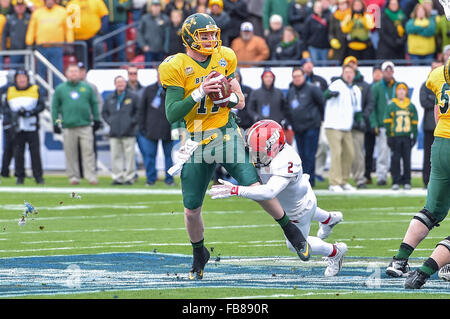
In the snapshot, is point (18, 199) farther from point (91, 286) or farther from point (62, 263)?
point (91, 286)

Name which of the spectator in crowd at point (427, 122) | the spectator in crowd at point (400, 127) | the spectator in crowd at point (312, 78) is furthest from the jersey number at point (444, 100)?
the spectator in crowd at point (312, 78)

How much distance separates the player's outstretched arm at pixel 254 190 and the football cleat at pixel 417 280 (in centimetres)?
120

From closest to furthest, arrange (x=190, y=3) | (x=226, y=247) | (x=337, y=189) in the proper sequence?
(x=226, y=247), (x=337, y=189), (x=190, y=3)

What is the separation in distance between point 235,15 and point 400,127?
4.86 metres

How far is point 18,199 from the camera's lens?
15812mm

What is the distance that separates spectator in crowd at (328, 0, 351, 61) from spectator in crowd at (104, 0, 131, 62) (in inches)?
181

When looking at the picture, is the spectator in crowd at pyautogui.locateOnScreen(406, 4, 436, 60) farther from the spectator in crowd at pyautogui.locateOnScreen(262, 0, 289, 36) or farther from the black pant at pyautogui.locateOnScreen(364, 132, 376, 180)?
the spectator in crowd at pyautogui.locateOnScreen(262, 0, 289, 36)

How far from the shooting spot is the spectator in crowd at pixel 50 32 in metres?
20.4

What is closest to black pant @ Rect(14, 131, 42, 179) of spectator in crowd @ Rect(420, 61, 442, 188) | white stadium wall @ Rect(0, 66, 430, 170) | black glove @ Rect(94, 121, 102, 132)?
black glove @ Rect(94, 121, 102, 132)

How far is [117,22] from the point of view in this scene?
22078 mm

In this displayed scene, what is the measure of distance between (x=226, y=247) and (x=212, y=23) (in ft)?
9.41
